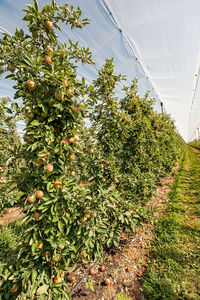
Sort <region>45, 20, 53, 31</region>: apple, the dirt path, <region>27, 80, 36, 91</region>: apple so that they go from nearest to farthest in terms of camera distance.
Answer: <region>27, 80, 36, 91</region>: apple → <region>45, 20, 53, 31</region>: apple → the dirt path

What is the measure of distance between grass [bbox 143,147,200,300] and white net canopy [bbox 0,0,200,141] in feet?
→ 12.1

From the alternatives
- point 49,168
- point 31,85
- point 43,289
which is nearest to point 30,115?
point 31,85

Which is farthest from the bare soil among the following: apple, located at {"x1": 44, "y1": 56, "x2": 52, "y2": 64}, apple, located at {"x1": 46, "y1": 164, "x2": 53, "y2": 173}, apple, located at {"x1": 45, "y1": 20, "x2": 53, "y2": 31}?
apple, located at {"x1": 45, "y1": 20, "x2": 53, "y2": 31}

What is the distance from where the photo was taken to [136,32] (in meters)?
3.31

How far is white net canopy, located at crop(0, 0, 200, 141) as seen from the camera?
98.3 inches

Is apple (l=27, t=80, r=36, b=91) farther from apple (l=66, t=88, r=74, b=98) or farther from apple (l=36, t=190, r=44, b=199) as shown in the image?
apple (l=36, t=190, r=44, b=199)

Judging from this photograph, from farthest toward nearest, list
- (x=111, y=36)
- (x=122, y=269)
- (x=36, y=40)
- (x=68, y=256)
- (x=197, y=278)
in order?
(x=111, y=36)
(x=122, y=269)
(x=197, y=278)
(x=68, y=256)
(x=36, y=40)

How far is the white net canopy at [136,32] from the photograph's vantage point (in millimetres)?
2496

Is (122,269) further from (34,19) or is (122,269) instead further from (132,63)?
(132,63)

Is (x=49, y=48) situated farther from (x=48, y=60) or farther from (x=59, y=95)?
(x=59, y=95)

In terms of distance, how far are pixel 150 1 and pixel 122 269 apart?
4.40 meters

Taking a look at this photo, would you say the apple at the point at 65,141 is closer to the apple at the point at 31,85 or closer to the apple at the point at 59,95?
the apple at the point at 59,95

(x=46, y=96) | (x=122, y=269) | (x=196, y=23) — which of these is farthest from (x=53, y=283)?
(x=196, y=23)

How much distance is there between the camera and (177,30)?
3562 mm
